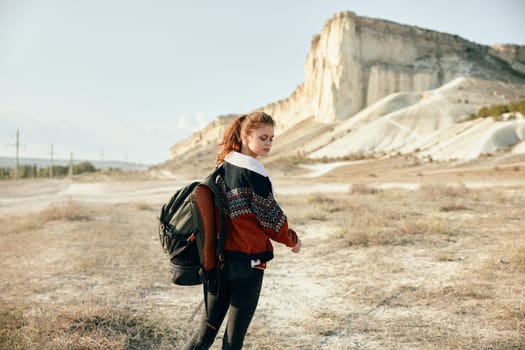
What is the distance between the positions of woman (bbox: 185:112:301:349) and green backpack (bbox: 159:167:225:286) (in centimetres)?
7

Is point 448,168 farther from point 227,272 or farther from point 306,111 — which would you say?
point 306,111

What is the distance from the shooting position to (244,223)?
229 centimetres

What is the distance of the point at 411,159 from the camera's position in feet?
104

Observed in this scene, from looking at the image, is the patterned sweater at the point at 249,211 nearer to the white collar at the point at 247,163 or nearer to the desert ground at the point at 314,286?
the white collar at the point at 247,163

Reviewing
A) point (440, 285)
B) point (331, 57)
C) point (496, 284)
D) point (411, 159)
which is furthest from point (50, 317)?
point (331, 57)

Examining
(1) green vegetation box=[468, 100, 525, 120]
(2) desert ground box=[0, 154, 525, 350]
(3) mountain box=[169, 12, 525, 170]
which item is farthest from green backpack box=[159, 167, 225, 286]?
(3) mountain box=[169, 12, 525, 170]

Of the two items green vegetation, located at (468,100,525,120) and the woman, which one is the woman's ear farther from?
green vegetation, located at (468,100,525,120)

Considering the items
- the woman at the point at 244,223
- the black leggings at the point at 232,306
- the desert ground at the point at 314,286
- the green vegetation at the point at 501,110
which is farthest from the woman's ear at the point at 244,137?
the green vegetation at the point at 501,110

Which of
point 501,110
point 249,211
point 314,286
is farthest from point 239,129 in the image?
point 501,110

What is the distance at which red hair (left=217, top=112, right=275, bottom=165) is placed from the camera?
7.84 feet

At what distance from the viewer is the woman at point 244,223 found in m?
2.27

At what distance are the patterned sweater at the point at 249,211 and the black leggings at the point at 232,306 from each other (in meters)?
0.11

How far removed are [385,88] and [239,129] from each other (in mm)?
60980

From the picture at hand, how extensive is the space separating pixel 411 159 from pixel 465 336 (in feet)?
97.5
